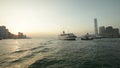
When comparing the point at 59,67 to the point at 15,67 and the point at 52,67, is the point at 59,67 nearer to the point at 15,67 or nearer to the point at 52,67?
the point at 52,67

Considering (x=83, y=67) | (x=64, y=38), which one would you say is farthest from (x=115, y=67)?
(x=64, y=38)

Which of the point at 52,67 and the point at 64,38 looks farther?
the point at 64,38

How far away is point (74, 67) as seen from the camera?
79.4 ft

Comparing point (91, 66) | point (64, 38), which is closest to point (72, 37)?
point (64, 38)

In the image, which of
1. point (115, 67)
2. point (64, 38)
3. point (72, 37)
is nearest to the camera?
point (115, 67)

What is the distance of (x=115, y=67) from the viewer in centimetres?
2347

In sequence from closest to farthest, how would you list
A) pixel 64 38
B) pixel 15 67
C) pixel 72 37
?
pixel 15 67 < pixel 72 37 < pixel 64 38

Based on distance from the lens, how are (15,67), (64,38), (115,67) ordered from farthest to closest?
(64,38) → (15,67) → (115,67)

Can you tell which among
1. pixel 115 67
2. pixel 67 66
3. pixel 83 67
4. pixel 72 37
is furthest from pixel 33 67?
pixel 72 37

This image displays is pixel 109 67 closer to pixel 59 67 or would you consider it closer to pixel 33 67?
pixel 59 67

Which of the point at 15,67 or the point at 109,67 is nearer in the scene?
the point at 109,67

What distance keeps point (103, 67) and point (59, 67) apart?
821 cm

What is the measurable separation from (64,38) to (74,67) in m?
151

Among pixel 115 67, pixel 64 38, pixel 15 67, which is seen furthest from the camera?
pixel 64 38
